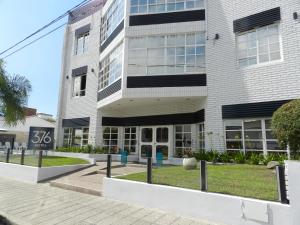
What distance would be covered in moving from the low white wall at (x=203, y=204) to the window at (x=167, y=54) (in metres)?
8.02

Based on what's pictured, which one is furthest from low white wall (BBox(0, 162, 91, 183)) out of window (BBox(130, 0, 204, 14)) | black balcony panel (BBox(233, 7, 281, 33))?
black balcony panel (BBox(233, 7, 281, 33))

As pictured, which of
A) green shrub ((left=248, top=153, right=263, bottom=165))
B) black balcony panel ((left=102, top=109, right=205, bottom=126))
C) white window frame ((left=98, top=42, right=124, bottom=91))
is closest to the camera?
green shrub ((left=248, top=153, right=263, bottom=165))

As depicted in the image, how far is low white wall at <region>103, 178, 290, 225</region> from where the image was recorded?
17.7 ft

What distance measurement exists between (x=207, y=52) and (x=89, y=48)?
11.3 meters

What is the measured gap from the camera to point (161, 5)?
15789 mm

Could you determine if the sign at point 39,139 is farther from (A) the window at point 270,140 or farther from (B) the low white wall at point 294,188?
(B) the low white wall at point 294,188

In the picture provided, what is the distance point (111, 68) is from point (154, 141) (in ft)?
18.2

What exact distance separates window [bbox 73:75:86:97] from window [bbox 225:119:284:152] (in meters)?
13.1

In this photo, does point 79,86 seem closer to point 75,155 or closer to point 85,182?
point 75,155

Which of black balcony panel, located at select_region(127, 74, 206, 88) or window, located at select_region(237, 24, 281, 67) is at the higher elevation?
window, located at select_region(237, 24, 281, 67)

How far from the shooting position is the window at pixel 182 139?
15.9 metres

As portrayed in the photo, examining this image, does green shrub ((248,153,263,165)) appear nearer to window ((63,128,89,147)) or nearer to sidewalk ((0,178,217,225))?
sidewalk ((0,178,217,225))

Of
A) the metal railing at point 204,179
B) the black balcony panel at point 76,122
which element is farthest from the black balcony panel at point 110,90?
the metal railing at point 204,179

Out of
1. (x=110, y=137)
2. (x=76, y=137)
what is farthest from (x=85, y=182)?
(x=76, y=137)
